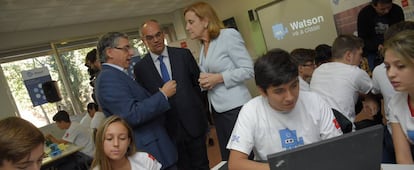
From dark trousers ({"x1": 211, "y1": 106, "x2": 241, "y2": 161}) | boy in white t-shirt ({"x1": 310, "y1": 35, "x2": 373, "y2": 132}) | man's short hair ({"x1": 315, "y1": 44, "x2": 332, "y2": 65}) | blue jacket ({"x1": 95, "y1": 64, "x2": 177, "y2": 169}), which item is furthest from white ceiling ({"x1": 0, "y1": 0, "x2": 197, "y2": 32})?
boy in white t-shirt ({"x1": 310, "y1": 35, "x2": 373, "y2": 132})

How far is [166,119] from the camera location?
79.8 inches

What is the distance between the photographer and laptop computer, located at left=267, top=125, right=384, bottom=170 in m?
0.79

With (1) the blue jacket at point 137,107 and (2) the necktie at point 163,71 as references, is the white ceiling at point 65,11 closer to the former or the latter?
(2) the necktie at point 163,71

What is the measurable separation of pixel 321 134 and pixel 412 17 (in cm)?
414

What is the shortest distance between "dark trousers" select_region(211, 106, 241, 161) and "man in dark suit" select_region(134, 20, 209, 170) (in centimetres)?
14

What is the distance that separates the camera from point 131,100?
1.70 meters

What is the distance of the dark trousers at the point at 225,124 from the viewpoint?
1.85 metres

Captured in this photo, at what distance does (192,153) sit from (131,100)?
1.98 feet

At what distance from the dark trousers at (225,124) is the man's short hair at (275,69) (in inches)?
24.7

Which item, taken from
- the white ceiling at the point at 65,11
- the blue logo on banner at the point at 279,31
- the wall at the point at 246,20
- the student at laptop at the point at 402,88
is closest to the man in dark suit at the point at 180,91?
the student at laptop at the point at 402,88

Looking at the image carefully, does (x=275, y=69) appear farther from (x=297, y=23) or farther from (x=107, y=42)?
(x=297, y=23)

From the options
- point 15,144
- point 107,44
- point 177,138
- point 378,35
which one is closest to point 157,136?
point 177,138

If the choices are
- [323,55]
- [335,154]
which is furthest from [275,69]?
[323,55]

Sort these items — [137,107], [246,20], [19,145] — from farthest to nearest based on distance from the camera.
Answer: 1. [246,20]
2. [137,107]
3. [19,145]
